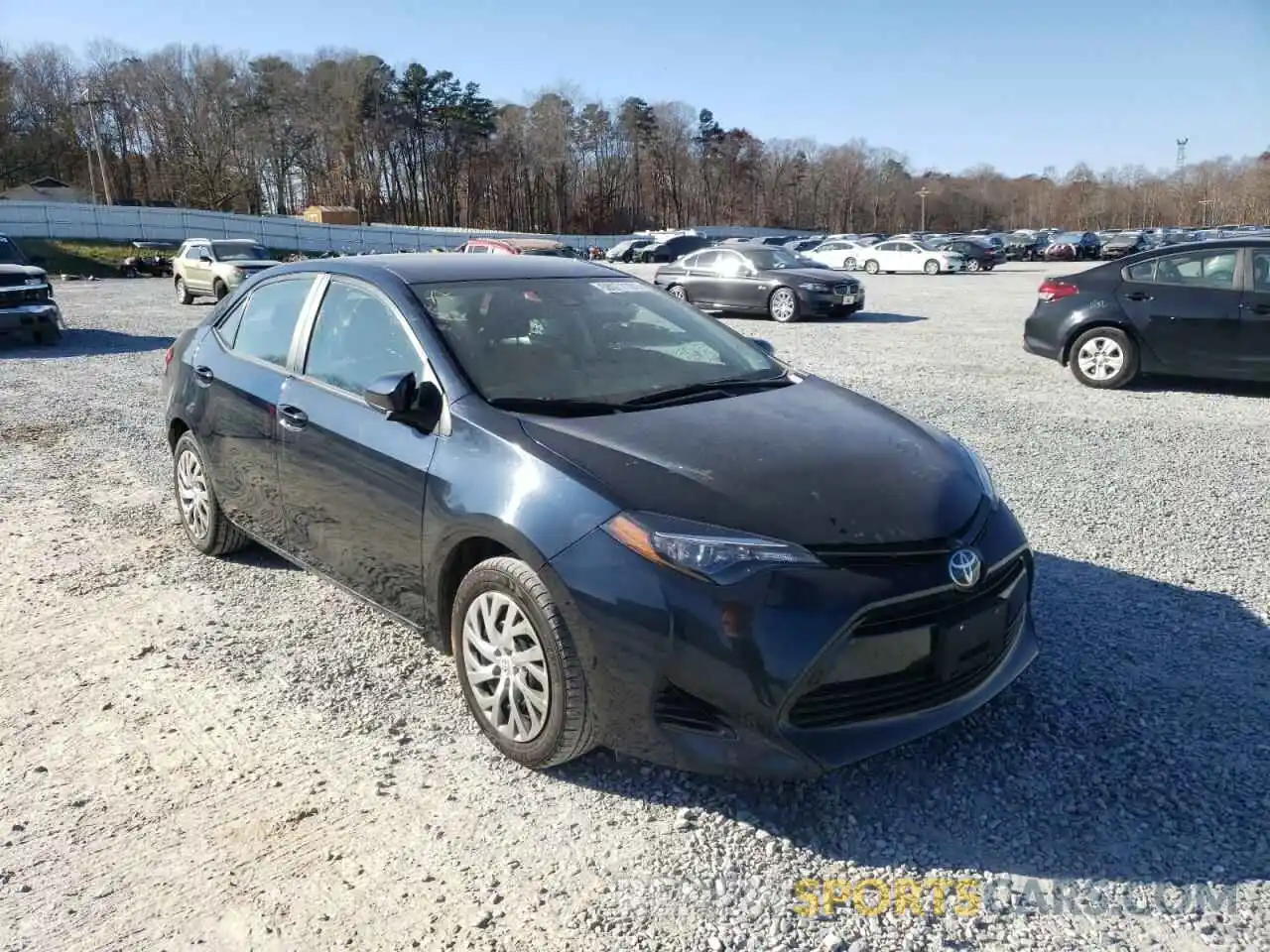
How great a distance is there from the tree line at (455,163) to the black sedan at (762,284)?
5482 cm

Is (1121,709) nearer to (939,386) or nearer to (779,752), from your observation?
(779,752)

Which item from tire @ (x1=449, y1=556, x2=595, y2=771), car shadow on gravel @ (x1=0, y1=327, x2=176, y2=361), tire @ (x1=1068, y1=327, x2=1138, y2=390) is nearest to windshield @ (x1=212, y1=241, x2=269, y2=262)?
car shadow on gravel @ (x1=0, y1=327, x2=176, y2=361)

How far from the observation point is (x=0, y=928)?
2.39 metres

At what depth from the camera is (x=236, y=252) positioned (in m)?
21.4

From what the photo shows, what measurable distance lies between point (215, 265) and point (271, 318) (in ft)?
60.9

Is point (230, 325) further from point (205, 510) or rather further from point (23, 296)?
point (23, 296)

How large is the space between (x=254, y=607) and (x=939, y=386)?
7957mm

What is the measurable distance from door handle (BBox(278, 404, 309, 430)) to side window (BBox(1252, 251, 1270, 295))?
361 inches

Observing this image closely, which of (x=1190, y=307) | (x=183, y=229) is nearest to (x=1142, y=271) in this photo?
(x=1190, y=307)

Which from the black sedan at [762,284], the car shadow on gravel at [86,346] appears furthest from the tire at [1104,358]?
the car shadow on gravel at [86,346]

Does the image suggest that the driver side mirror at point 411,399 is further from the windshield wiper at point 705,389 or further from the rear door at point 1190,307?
the rear door at point 1190,307

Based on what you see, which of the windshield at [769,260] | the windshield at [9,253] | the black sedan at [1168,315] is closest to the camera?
the black sedan at [1168,315]

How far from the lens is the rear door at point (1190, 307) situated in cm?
916

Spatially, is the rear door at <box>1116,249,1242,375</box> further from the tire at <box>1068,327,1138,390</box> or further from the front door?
the front door
